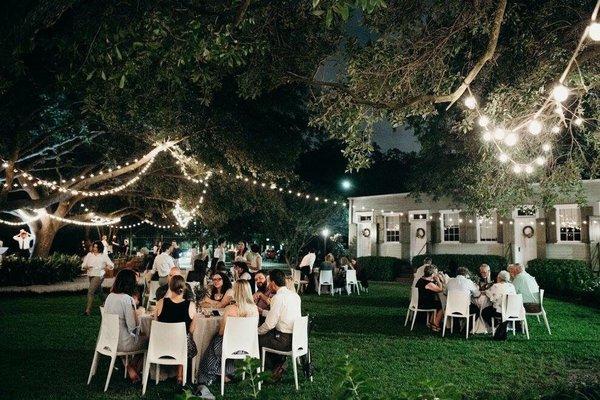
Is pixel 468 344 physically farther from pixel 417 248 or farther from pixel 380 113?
pixel 417 248

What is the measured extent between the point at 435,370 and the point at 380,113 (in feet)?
12.2

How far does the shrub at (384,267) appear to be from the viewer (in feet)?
73.8

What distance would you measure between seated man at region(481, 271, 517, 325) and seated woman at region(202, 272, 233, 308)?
15.6ft

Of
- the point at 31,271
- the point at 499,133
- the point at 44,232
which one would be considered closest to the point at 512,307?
the point at 499,133

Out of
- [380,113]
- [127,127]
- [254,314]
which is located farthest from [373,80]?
[127,127]

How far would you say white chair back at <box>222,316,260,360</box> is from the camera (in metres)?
5.57

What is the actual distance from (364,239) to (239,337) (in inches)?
818

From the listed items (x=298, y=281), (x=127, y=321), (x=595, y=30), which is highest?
(x=595, y=30)

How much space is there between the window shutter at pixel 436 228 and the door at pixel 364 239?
335 cm

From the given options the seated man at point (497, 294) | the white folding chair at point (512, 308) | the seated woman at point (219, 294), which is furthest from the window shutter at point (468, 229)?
the seated woman at point (219, 294)

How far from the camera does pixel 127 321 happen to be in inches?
234

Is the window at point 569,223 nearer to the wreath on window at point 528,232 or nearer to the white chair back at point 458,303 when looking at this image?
the wreath on window at point 528,232

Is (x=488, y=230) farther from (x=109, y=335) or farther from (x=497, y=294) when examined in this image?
(x=109, y=335)

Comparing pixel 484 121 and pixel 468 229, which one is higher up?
pixel 484 121
